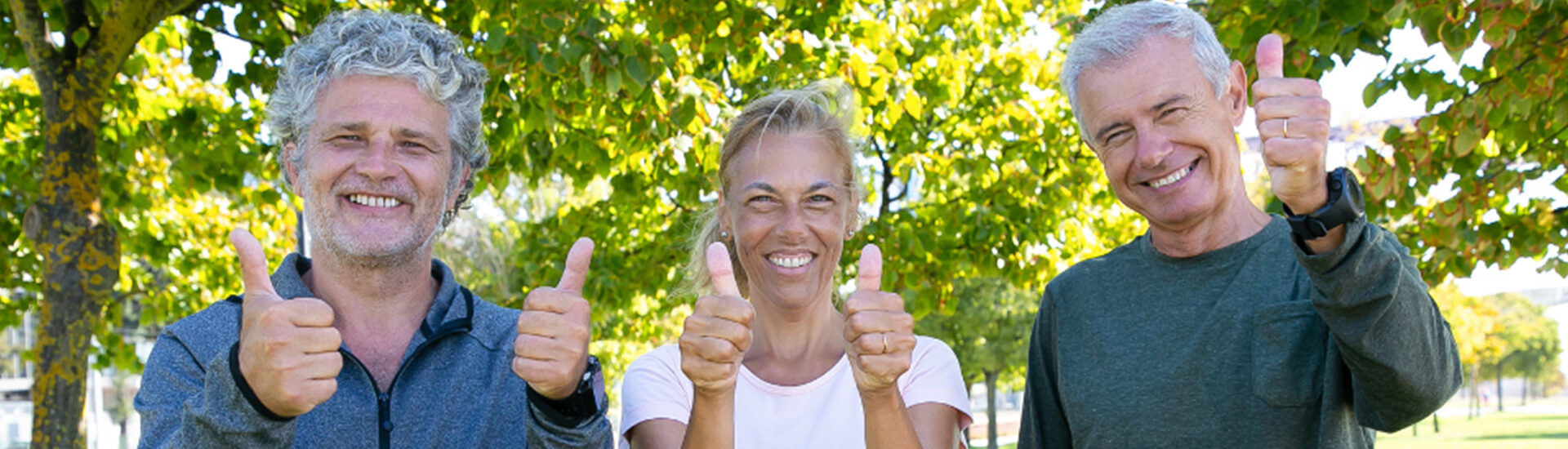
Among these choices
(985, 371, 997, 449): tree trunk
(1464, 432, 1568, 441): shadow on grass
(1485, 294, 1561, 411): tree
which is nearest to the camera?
(985, 371, 997, 449): tree trunk

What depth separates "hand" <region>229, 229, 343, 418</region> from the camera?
6.57ft

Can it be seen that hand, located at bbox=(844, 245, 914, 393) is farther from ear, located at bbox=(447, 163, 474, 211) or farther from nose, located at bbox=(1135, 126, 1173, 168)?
ear, located at bbox=(447, 163, 474, 211)

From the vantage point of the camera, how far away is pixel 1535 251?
21.6 ft

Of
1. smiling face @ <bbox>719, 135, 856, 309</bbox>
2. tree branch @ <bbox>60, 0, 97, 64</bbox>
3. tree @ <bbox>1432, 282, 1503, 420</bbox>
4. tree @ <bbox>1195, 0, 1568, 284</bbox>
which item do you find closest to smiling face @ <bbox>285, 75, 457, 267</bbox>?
smiling face @ <bbox>719, 135, 856, 309</bbox>

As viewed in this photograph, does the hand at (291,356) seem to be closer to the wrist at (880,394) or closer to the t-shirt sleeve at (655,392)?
the t-shirt sleeve at (655,392)

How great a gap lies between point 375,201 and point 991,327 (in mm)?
20783

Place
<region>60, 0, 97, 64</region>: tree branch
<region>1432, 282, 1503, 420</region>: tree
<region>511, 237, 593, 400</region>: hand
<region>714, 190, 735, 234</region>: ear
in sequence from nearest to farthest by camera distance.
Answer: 1. <region>511, 237, 593, 400</region>: hand
2. <region>714, 190, 735, 234</region>: ear
3. <region>60, 0, 97, 64</region>: tree branch
4. <region>1432, 282, 1503, 420</region>: tree

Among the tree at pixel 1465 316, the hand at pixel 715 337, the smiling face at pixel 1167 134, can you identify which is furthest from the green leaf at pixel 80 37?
the tree at pixel 1465 316

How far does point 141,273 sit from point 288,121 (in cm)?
773

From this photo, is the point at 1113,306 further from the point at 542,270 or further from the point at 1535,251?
the point at 542,270

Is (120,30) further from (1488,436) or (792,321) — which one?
(1488,436)

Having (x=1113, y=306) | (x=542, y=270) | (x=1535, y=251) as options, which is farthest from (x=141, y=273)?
(x=1535, y=251)

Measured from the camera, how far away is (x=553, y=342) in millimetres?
2109

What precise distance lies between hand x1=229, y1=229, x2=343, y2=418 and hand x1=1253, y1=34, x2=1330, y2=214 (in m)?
1.57
